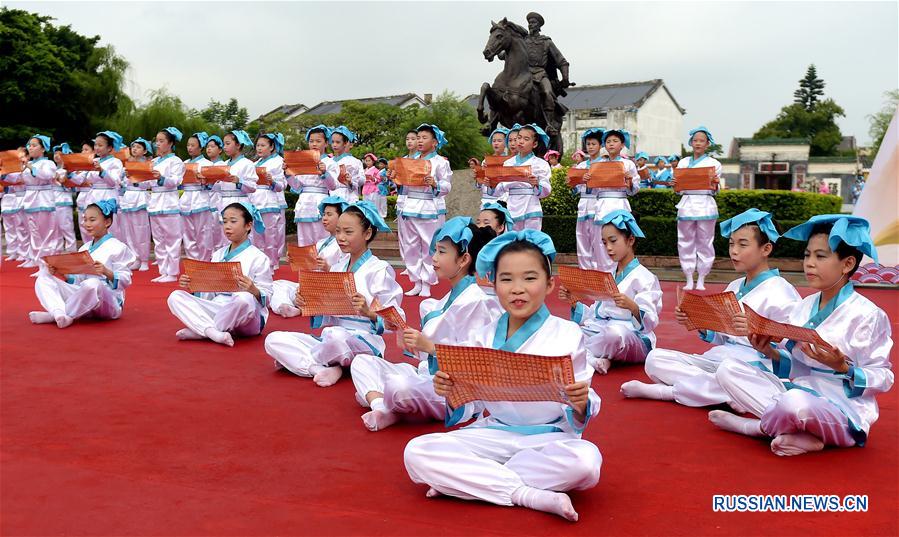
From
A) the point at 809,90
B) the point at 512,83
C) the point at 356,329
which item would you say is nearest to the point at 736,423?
the point at 356,329

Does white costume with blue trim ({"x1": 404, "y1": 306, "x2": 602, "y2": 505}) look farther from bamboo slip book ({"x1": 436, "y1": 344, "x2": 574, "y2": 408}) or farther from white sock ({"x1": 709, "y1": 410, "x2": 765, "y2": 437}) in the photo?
white sock ({"x1": 709, "y1": 410, "x2": 765, "y2": 437})

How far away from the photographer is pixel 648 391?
4.36 metres

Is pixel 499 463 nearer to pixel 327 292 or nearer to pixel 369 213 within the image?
pixel 327 292

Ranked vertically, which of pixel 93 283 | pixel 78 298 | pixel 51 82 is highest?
pixel 51 82

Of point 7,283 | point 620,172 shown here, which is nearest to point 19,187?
point 7,283

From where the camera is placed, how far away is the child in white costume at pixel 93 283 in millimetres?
6328

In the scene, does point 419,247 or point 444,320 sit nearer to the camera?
point 444,320

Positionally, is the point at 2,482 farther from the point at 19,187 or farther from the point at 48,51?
the point at 48,51

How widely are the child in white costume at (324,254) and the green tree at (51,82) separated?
14.6 metres

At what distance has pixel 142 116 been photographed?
22.8m

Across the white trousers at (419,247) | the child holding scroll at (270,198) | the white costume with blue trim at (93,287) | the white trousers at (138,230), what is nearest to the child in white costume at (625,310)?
the white costume with blue trim at (93,287)

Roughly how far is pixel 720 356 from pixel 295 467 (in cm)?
227

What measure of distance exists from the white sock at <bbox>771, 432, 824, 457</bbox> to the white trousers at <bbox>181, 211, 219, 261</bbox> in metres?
7.84

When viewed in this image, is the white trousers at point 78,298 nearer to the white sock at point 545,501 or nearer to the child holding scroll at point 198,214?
the child holding scroll at point 198,214
